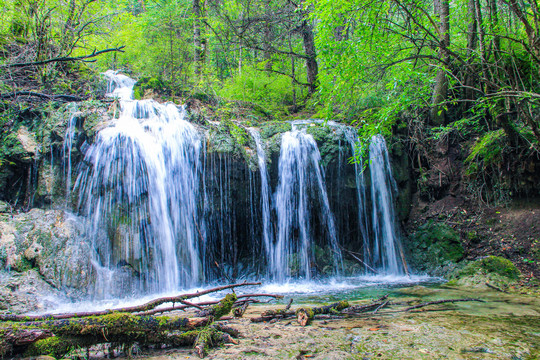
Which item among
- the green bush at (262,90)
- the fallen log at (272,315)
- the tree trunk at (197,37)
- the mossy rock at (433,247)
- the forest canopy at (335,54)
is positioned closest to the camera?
the fallen log at (272,315)

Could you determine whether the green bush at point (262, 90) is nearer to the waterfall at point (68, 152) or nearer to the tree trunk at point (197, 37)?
the tree trunk at point (197, 37)

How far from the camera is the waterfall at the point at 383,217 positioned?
8.59 metres

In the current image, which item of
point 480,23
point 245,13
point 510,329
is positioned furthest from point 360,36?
point 245,13

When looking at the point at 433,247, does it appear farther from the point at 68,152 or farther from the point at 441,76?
the point at 68,152

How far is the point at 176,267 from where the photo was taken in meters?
6.66

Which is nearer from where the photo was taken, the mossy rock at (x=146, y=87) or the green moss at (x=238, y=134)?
the green moss at (x=238, y=134)

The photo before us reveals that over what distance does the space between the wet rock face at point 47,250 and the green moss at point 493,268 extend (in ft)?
25.0

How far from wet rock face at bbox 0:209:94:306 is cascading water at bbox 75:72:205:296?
0.93ft

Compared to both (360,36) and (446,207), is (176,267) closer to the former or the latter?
(360,36)

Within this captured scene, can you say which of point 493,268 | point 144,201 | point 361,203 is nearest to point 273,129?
point 361,203

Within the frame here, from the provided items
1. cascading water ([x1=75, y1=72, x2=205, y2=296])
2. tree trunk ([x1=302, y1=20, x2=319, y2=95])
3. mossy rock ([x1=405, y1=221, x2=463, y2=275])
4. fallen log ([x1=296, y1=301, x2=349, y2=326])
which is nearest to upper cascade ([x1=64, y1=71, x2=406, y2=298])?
cascading water ([x1=75, y1=72, x2=205, y2=296])

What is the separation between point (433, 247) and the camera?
8.20 m

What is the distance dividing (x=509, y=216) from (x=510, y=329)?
5.77 metres

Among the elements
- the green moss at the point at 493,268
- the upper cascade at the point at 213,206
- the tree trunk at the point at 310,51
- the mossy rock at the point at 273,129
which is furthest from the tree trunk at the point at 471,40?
the tree trunk at the point at 310,51
